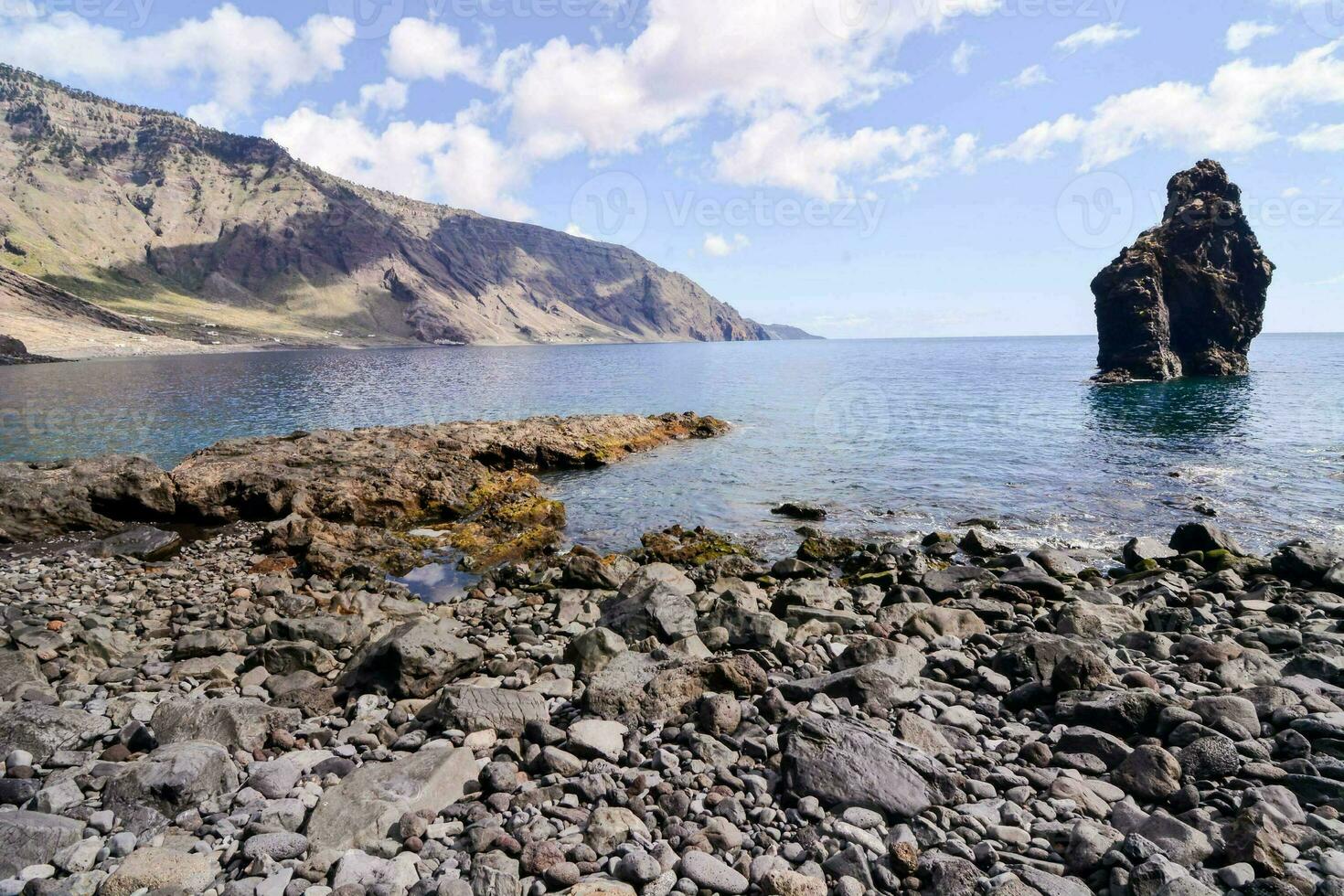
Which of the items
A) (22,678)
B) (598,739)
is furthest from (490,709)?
(22,678)

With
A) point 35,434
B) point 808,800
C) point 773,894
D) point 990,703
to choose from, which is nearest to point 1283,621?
point 990,703

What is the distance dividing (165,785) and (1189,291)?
412ft

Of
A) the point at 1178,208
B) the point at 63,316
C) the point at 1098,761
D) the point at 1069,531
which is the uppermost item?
the point at 1178,208

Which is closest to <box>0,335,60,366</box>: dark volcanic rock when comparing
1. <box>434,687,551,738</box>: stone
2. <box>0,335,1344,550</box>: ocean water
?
<box>0,335,1344,550</box>: ocean water

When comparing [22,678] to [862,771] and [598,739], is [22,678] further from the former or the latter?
[862,771]

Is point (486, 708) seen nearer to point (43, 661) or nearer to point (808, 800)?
point (808, 800)

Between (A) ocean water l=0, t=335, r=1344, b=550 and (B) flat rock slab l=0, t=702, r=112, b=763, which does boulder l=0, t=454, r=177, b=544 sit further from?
(B) flat rock slab l=0, t=702, r=112, b=763

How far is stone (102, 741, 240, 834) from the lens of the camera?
6.83 m

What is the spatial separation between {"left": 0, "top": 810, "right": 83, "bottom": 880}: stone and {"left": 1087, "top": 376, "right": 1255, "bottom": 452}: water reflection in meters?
49.1

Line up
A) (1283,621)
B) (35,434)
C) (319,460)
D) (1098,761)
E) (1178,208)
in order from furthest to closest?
(1178,208) → (35,434) → (319,460) → (1283,621) → (1098,761)

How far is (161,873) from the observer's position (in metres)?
5.90

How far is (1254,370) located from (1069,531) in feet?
393

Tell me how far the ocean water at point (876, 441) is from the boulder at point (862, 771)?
1475 cm

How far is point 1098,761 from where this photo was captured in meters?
Answer: 7.53
